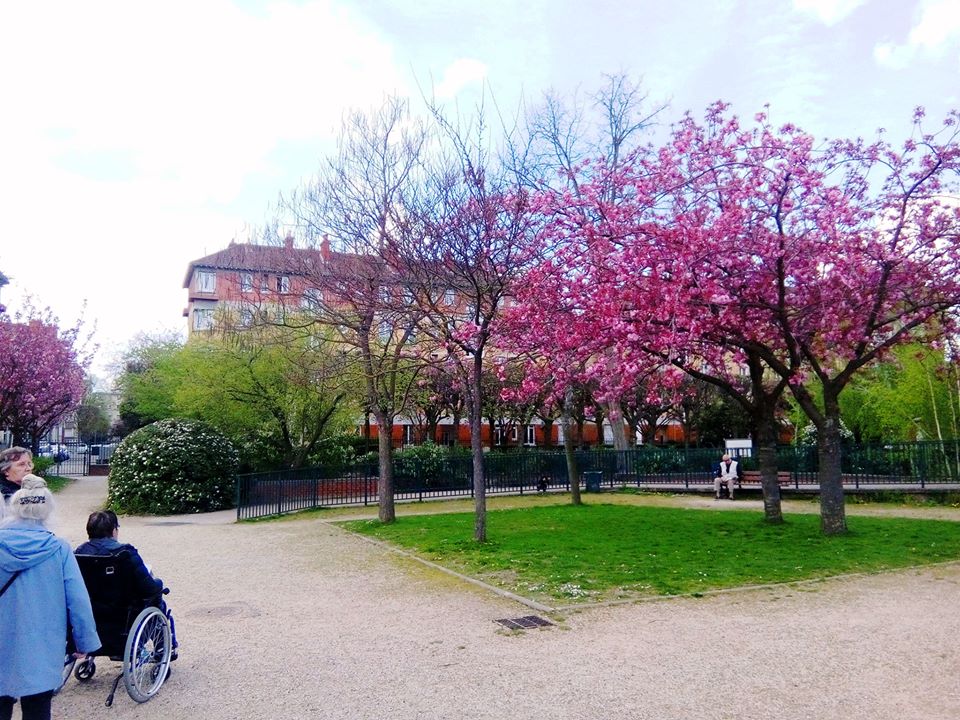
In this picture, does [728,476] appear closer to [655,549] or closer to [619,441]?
[619,441]

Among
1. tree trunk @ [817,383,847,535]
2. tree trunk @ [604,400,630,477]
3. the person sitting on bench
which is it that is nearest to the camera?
tree trunk @ [817,383,847,535]

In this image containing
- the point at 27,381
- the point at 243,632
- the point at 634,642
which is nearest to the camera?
the point at 634,642

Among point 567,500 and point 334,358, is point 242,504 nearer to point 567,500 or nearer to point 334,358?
point 334,358

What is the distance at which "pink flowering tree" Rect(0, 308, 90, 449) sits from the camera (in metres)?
27.4

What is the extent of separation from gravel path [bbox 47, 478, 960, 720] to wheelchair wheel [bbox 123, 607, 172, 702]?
0.12 m

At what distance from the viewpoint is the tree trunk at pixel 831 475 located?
1273 cm

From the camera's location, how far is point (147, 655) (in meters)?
5.44

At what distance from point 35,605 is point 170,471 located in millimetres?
17359

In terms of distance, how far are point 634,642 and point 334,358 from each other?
433 inches

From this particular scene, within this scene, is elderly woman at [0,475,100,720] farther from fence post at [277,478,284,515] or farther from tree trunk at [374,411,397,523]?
fence post at [277,478,284,515]

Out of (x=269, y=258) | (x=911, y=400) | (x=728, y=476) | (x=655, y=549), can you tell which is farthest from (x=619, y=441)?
(x=655, y=549)

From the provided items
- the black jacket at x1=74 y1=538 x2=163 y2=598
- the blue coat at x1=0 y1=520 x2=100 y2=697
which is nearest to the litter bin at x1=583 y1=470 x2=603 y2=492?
the black jacket at x1=74 y1=538 x2=163 y2=598

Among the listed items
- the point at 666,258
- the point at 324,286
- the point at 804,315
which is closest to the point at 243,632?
the point at 666,258

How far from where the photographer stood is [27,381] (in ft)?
92.5
